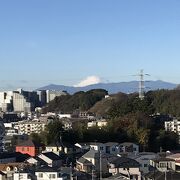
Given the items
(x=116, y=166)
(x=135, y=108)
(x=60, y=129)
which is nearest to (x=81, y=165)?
Result: (x=116, y=166)

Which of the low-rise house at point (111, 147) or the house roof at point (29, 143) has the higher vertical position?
the house roof at point (29, 143)

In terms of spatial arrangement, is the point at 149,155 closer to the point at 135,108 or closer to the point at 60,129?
the point at 60,129

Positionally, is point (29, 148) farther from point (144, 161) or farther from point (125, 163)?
point (125, 163)

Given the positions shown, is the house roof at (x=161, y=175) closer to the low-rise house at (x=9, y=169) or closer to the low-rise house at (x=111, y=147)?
the low-rise house at (x=9, y=169)

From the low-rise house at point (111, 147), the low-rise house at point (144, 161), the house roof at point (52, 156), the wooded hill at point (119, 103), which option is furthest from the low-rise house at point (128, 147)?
the wooded hill at point (119, 103)

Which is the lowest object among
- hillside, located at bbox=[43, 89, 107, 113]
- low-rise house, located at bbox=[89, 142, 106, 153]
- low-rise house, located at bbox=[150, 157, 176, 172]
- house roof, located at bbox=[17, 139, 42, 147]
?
low-rise house, located at bbox=[150, 157, 176, 172]

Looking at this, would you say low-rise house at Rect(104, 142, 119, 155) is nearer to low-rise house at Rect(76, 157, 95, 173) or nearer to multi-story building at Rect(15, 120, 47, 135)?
low-rise house at Rect(76, 157, 95, 173)

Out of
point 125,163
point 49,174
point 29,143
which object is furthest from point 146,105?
point 49,174

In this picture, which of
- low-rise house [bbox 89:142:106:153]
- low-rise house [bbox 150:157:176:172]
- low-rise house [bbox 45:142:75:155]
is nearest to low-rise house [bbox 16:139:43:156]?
low-rise house [bbox 45:142:75:155]
